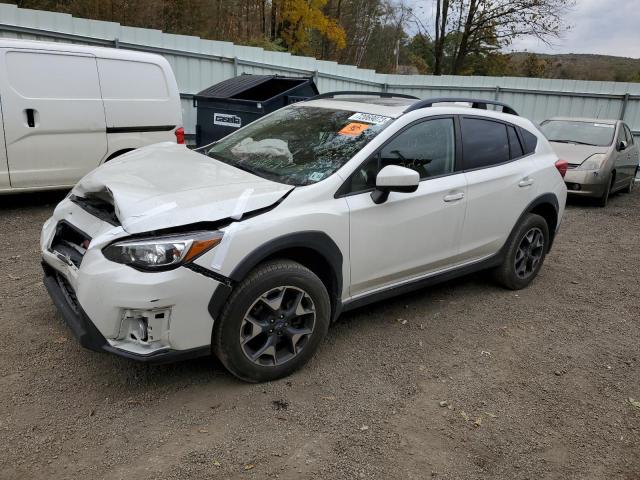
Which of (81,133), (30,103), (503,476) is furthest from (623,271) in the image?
(30,103)

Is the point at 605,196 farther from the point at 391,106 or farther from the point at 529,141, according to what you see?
the point at 391,106

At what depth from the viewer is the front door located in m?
3.40

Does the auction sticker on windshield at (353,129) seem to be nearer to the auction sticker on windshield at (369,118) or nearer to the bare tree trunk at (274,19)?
the auction sticker on windshield at (369,118)

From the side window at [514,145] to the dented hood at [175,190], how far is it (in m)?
2.41

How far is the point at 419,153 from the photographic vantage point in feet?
12.5

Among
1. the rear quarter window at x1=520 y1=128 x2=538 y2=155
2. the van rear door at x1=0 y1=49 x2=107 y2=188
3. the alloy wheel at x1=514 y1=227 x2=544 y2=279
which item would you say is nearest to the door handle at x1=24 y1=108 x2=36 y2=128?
the van rear door at x1=0 y1=49 x2=107 y2=188

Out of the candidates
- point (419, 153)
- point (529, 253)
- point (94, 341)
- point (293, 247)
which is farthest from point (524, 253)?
point (94, 341)

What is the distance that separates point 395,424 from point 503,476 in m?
0.60

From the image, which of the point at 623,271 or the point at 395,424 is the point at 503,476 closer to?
the point at 395,424

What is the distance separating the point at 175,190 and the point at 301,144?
3.53ft

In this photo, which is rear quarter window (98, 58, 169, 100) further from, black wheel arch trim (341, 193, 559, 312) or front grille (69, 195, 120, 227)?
black wheel arch trim (341, 193, 559, 312)

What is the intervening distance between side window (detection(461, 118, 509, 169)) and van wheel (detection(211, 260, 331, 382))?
1.82 m

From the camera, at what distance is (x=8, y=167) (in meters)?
5.95

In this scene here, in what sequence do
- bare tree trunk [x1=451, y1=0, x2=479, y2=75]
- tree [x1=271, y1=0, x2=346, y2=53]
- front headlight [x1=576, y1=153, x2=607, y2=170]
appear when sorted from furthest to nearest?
tree [x1=271, y1=0, x2=346, y2=53] → bare tree trunk [x1=451, y1=0, x2=479, y2=75] → front headlight [x1=576, y1=153, x2=607, y2=170]
